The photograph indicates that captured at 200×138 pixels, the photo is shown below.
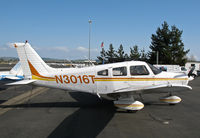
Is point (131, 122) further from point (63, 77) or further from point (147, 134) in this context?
point (63, 77)

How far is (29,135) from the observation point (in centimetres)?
507

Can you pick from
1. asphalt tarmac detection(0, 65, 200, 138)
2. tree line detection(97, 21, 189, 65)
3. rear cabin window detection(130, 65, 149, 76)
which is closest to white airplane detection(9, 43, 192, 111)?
rear cabin window detection(130, 65, 149, 76)

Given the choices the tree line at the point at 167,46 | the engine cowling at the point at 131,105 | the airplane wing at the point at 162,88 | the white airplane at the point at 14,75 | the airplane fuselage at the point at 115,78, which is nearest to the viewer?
the airplane wing at the point at 162,88

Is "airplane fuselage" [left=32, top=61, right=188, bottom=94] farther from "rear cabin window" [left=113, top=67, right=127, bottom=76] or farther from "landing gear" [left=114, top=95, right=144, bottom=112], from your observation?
"landing gear" [left=114, top=95, right=144, bottom=112]

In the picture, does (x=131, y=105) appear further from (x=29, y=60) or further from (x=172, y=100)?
(x=29, y=60)

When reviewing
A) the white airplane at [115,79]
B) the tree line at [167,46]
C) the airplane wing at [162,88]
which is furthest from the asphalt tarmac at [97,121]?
the tree line at [167,46]

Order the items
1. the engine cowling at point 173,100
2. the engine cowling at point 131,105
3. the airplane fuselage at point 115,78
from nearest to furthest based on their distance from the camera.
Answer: the engine cowling at point 131,105, the airplane fuselage at point 115,78, the engine cowling at point 173,100

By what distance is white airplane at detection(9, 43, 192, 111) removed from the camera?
7315 millimetres

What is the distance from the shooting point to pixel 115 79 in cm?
748

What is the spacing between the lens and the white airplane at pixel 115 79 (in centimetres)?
732

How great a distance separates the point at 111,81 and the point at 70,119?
7.89ft

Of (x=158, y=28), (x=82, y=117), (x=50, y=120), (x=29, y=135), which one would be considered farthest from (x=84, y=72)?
(x=158, y=28)

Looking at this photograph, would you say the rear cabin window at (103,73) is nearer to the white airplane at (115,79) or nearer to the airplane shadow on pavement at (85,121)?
the white airplane at (115,79)

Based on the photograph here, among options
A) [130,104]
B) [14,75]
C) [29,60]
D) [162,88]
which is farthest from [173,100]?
[14,75]
